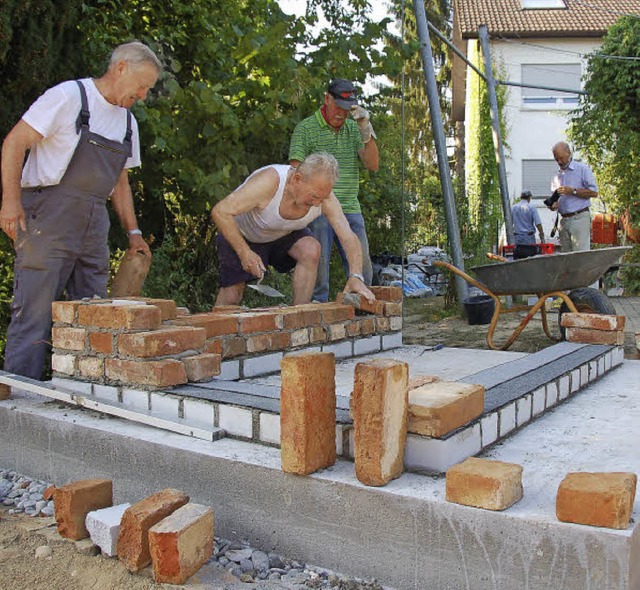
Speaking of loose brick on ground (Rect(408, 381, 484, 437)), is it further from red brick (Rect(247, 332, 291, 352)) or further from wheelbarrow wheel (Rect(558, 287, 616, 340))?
wheelbarrow wheel (Rect(558, 287, 616, 340))

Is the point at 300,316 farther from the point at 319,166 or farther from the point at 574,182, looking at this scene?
the point at 574,182

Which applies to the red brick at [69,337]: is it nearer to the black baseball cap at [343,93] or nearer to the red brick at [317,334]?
the red brick at [317,334]

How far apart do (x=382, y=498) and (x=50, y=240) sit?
187 cm

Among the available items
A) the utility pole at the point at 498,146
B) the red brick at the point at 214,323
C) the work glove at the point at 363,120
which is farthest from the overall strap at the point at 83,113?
the utility pole at the point at 498,146

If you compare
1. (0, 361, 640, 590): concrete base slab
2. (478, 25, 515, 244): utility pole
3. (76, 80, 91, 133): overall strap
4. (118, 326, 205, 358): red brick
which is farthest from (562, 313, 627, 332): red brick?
(478, 25, 515, 244): utility pole

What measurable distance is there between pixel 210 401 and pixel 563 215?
19.8 ft

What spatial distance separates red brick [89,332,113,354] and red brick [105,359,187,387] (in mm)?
47

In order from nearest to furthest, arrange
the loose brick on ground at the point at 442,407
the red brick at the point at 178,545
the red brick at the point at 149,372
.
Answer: the red brick at the point at 178,545, the loose brick on ground at the point at 442,407, the red brick at the point at 149,372

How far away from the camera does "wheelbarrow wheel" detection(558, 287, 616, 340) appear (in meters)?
4.82

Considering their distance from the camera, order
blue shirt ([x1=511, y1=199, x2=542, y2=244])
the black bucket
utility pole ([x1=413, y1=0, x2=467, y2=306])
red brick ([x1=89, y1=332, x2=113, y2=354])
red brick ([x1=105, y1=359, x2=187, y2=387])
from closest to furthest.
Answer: red brick ([x1=105, y1=359, x2=187, y2=387]), red brick ([x1=89, y1=332, x2=113, y2=354]), the black bucket, utility pole ([x1=413, y1=0, x2=467, y2=306]), blue shirt ([x1=511, y1=199, x2=542, y2=244])

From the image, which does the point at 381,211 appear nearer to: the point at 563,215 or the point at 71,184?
the point at 563,215

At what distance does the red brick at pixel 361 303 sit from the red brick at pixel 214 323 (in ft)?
2.83

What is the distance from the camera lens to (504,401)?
2.15 metres

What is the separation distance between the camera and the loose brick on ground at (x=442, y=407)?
1.78 m
